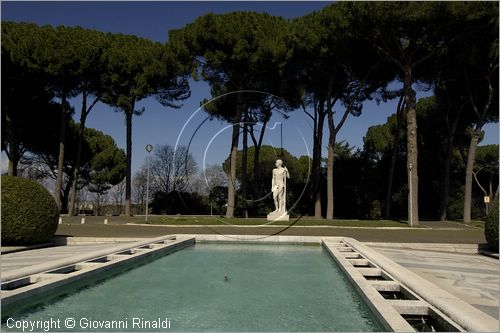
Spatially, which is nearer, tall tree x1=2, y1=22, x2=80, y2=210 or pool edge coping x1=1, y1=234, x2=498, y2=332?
pool edge coping x1=1, y1=234, x2=498, y2=332

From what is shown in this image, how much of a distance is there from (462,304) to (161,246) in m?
8.10

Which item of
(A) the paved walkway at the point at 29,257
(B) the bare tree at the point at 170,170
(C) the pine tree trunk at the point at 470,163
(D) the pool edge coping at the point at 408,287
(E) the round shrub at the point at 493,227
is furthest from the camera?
(B) the bare tree at the point at 170,170

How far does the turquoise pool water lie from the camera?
487 centimetres

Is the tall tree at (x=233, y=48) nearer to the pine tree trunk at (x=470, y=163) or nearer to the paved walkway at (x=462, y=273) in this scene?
the pine tree trunk at (x=470, y=163)

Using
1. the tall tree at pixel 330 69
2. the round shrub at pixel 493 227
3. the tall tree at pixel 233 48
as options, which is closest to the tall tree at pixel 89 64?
the tall tree at pixel 233 48

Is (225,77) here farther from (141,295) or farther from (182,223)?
(141,295)

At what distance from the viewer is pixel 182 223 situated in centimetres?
2180

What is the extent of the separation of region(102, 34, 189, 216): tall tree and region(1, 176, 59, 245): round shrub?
16.5 m

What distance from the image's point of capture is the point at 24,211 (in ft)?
38.3

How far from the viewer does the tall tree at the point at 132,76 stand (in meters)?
A: 28.3

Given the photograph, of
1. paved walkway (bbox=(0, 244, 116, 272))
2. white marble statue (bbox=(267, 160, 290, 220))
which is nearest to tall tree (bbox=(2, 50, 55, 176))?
white marble statue (bbox=(267, 160, 290, 220))

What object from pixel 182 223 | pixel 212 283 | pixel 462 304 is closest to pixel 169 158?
pixel 182 223

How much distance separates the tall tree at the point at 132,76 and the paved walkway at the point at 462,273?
19747 millimetres

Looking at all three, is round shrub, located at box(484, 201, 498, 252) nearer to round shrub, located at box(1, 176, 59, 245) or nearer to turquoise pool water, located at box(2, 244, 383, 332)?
turquoise pool water, located at box(2, 244, 383, 332)
